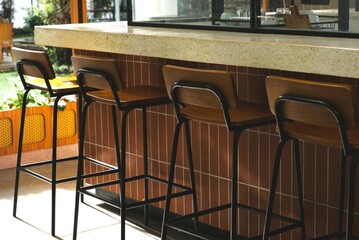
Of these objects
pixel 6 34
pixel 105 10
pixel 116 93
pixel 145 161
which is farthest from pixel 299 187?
pixel 6 34

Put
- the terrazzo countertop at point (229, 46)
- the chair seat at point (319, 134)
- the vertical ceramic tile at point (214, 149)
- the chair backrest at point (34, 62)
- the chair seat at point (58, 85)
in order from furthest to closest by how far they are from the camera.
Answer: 1. the chair seat at point (58, 85)
2. the chair backrest at point (34, 62)
3. the vertical ceramic tile at point (214, 149)
4. the terrazzo countertop at point (229, 46)
5. the chair seat at point (319, 134)

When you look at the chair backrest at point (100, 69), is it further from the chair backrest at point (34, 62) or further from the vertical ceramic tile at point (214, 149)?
the vertical ceramic tile at point (214, 149)

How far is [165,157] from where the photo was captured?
4.37 m

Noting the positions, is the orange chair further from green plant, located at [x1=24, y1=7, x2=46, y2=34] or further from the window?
the window

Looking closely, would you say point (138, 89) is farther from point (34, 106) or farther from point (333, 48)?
point (34, 106)

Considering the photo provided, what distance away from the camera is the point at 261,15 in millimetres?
3668

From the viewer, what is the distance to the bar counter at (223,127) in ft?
10.3

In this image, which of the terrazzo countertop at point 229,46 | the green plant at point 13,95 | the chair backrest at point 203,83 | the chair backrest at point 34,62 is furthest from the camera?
the green plant at point 13,95

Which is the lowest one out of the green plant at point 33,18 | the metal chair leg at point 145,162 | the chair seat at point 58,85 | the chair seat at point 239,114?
the metal chair leg at point 145,162

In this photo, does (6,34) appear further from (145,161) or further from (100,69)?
(100,69)

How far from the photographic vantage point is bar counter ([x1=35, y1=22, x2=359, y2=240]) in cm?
314

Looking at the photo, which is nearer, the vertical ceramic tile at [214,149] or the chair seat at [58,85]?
the vertical ceramic tile at [214,149]

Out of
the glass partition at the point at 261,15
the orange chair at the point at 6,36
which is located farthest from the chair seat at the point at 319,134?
the orange chair at the point at 6,36

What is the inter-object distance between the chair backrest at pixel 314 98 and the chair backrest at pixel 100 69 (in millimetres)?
1019
